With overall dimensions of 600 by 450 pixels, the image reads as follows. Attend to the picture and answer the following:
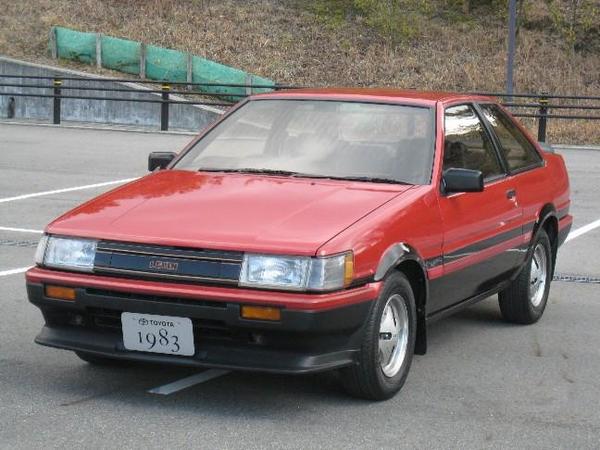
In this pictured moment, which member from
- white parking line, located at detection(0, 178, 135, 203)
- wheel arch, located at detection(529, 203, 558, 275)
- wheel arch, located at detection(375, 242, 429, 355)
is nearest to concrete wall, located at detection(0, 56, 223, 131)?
white parking line, located at detection(0, 178, 135, 203)

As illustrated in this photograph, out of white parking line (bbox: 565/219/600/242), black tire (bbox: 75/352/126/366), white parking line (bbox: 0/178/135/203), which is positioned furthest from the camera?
white parking line (bbox: 0/178/135/203)

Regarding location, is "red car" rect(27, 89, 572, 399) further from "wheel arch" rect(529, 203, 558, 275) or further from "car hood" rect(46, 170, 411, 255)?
"wheel arch" rect(529, 203, 558, 275)

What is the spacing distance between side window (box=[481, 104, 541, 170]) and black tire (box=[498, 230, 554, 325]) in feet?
1.63

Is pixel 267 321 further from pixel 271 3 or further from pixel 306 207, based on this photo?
pixel 271 3

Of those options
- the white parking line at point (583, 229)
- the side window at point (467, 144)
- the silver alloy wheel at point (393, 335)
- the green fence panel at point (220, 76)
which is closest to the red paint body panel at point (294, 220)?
the side window at point (467, 144)

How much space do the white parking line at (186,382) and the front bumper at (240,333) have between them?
44cm

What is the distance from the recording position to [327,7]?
42.0m

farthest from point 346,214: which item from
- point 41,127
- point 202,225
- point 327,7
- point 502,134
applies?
point 327,7

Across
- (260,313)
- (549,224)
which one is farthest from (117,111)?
(260,313)

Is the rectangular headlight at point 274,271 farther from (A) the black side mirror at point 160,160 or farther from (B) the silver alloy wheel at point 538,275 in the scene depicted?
(B) the silver alloy wheel at point 538,275

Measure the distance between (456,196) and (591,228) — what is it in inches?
260

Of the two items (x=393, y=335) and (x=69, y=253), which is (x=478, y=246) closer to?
(x=393, y=335)

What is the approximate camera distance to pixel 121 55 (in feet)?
120

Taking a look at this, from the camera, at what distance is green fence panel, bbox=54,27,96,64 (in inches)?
1455
